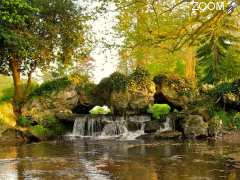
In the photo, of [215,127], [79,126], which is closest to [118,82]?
[79,126]

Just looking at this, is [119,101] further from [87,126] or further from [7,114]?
[7,114]

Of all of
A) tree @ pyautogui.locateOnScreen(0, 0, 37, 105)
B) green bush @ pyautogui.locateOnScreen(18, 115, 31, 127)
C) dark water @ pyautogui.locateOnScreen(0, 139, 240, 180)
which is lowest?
dark water @ pyautogui.locateOnScreen(0, 139, 240, 180)

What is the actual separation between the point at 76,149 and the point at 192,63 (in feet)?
63.3

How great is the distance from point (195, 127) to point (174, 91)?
478 centimetres

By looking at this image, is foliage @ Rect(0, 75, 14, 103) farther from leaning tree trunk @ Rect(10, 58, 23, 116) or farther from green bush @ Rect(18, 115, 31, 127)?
green bush @ Rect(18, 115, 31, 127)

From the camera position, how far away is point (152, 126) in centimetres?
2338

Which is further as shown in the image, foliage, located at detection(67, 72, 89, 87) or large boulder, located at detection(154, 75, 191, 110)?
foliage, located at detection(67, 72, 89, 87)

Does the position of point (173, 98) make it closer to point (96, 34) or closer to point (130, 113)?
point (130, 113)

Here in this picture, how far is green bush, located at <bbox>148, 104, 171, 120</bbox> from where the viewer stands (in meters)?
24.2

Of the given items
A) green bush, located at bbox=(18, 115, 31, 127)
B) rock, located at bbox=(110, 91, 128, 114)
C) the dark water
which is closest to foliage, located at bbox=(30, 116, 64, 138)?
green bush, located at bbox=(18, 115, 31, 127)

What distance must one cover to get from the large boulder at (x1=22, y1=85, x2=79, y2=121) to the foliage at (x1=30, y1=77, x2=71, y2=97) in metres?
0.24

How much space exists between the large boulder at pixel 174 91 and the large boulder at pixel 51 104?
5018 millimetres

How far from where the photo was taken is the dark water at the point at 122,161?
12055mm

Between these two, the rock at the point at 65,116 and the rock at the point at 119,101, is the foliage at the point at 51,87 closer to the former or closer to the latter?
the rock at the point at 65,116
